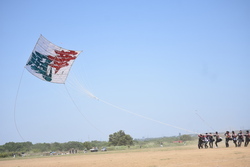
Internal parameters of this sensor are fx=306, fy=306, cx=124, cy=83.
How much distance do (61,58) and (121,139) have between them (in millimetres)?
70661

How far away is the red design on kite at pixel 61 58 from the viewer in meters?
24.8

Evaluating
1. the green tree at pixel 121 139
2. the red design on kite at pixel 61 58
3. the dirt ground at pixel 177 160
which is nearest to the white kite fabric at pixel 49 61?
the red design on kite at pixel 61 58

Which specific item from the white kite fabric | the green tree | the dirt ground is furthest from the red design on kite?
the green tree

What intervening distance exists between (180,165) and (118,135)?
273ft

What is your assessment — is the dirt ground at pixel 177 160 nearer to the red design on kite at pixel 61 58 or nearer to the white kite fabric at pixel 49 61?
the white kite fabric at pixel 49 61

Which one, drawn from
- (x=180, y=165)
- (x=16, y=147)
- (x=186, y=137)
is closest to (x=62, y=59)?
(x=180, y=165)

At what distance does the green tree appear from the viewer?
304ft

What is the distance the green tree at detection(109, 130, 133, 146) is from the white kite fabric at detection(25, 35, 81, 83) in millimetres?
69159

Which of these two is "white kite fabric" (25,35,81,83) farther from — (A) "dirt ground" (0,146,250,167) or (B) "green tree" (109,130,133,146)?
(B) "green tree" (109,130,133,146)

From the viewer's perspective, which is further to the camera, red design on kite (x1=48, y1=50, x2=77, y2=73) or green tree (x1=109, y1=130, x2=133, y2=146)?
green tree (x1=109, y1=130, x2=133, y2=146)

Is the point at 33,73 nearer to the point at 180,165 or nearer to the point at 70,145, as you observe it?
the point at 180,165

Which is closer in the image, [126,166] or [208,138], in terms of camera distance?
[126,166]

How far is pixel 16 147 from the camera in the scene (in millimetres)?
116750

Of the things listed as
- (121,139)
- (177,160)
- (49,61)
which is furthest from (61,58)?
(121,139)
